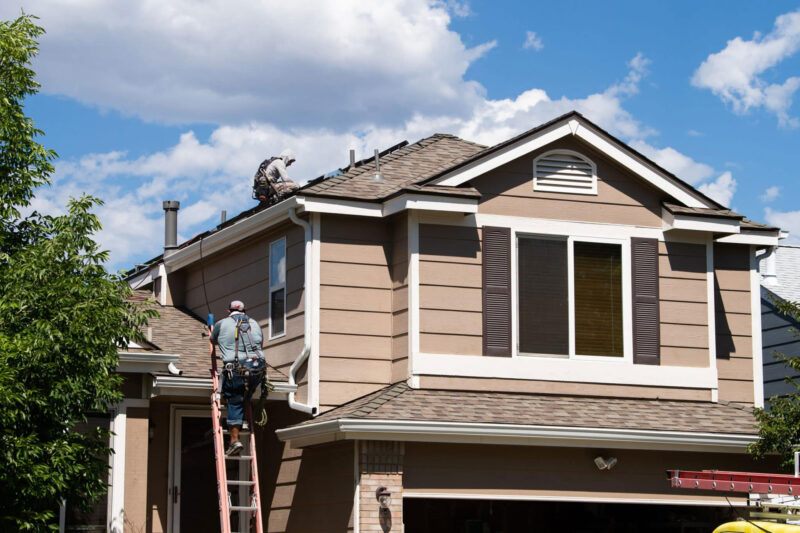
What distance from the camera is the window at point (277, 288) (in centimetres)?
1762

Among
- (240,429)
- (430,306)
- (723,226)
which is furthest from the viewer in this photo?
(723,226)

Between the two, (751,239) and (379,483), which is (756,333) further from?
(379,483)

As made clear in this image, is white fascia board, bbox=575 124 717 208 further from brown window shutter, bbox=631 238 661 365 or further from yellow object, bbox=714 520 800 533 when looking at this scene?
yellow object, bbox=714 520 800 533

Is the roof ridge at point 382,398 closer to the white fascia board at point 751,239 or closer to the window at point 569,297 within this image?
the window at point 569,297

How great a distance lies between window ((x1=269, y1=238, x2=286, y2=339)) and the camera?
17625mm

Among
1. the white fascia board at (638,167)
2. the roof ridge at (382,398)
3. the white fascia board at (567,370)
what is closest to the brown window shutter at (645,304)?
the white fascia board at (567,370)

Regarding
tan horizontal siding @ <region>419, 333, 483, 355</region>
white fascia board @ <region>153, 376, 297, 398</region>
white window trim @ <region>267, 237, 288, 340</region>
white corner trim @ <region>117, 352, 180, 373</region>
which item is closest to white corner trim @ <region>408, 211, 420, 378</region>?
tan horizontal siding @ <region>419, 333, 483, 355</region>

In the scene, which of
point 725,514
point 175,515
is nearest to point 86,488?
point 175,515

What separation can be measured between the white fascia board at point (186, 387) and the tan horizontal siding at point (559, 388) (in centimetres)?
195

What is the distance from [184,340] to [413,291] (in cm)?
412

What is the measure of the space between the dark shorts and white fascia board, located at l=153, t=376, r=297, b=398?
929 mm

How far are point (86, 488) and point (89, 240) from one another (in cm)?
264

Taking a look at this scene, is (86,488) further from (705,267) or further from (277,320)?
(705,267)

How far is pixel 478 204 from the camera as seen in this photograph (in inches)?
668
